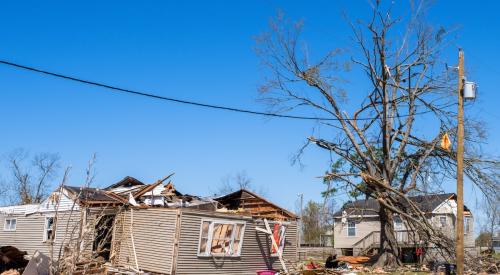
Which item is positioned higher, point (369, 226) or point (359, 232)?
point (369, 226)

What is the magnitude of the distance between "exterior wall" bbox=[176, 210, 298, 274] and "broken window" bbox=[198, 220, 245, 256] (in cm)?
21

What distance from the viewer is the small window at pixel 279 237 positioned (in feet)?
75.5

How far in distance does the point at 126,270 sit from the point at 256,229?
559 centimetres

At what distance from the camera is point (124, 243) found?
71.0ft

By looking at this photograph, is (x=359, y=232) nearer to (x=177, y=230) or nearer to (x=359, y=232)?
(x=359, y=232)

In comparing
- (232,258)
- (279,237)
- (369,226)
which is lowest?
(232,258)

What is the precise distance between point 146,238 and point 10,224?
1109 cm

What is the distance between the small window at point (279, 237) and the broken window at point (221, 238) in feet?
5.93

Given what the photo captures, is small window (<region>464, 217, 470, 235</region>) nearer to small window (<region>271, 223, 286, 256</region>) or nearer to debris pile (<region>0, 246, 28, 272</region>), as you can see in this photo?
small window (<region>271, 223, 286, 256</region>)

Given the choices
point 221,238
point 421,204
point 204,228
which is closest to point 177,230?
point 204,228

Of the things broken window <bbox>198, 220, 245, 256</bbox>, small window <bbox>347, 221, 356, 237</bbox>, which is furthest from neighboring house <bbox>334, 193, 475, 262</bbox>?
broken window <bbox>198, 220, 245, 256</bbox>

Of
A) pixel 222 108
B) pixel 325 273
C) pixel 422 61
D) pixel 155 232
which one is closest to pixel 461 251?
pixel 325 273

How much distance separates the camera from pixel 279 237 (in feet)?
78.6

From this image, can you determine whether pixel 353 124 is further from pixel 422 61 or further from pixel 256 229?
pixel 256 229
